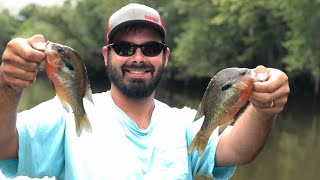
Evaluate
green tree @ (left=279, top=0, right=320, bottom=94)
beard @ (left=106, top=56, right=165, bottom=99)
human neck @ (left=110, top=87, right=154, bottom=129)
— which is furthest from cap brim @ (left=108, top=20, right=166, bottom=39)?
green tree @ (left=279, top=0, right=320, bottom=94)

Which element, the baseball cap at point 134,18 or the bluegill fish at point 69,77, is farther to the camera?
the baseball cap at point 134,18

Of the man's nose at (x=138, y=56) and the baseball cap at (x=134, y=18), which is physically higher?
the baseball cap at (x=134, y=18)

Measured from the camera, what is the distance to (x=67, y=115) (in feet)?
8.84

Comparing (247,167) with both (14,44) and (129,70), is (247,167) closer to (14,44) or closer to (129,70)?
(129,70)

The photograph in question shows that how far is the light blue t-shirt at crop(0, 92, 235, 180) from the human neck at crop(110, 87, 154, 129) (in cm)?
6

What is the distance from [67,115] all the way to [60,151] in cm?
19

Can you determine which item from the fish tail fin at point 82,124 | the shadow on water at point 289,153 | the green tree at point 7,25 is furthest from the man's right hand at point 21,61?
the green tree at point 7,25

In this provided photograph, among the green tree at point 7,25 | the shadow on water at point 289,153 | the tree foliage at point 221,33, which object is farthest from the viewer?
the green tree at point 7,25

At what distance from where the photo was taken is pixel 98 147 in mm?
2662

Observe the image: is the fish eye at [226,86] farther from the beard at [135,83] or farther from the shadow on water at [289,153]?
the shadow on water at [289,153]

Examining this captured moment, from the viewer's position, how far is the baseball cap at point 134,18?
2.97 meters

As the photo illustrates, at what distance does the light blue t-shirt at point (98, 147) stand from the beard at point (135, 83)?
121mm

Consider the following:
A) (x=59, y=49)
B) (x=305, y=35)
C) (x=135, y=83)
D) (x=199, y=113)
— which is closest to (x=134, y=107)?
(x=135, y=83)

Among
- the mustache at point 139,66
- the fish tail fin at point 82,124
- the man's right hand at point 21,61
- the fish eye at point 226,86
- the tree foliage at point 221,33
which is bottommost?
the tree foliage at point 221,33
